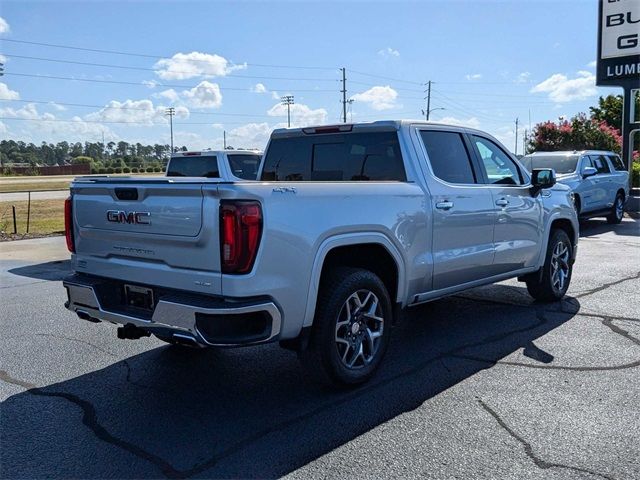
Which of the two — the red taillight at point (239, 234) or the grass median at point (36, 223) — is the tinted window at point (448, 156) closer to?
the red taillight at point (239, 234)

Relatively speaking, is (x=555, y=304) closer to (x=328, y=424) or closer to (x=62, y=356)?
(x=328, y=424)

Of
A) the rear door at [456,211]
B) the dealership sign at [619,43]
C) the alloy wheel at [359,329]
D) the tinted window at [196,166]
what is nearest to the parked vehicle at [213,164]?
the tinted window at [196,166]

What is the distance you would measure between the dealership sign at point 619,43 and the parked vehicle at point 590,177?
5.52 m

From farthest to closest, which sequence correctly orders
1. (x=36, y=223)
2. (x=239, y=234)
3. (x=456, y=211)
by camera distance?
(x=36, y=223), (x=456, y=211), (x=239, y=234)

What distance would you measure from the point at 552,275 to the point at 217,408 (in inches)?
174

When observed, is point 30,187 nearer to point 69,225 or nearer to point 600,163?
point 600,163

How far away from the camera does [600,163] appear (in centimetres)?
1574

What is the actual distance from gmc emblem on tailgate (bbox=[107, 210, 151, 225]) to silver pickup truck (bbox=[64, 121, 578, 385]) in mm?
11

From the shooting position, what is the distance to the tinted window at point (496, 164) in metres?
5.97

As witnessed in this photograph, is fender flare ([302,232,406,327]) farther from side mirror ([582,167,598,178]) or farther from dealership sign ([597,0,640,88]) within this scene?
dealership sign ([597,0,640,88])

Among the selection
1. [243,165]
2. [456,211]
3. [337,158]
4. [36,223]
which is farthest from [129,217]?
[36,223]

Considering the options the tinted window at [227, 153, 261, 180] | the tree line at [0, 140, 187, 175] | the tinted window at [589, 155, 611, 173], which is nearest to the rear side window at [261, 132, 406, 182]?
the tinted window at [227, 153, 261, 180]

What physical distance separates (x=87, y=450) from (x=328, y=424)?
144 centimetres

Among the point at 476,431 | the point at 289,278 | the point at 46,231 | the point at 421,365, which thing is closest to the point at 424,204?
the point at 421,365
